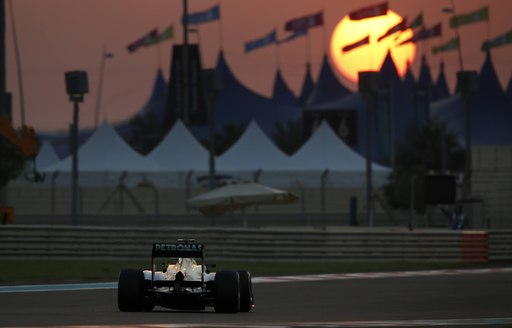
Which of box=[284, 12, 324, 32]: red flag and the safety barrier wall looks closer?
the safety barrier wall

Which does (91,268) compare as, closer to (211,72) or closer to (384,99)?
(211,72)

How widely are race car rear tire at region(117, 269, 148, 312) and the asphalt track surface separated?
184mm

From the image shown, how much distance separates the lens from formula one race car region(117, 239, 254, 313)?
18188 mm

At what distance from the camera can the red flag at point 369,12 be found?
7506 centimetres

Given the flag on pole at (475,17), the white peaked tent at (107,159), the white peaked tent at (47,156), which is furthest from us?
the flag on pole at (475,17)

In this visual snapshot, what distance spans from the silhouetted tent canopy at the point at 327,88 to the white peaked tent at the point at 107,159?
220 feet

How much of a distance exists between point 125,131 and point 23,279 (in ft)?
397

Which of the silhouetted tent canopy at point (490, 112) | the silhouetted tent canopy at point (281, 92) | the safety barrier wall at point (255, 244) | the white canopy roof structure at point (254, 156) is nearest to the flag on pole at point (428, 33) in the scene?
the silhouetted tent canopy at point (490, 112)

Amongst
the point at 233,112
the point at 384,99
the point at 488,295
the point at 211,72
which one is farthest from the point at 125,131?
the point at 488,295

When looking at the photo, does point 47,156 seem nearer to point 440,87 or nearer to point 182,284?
point 182,284

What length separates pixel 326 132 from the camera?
6494cm

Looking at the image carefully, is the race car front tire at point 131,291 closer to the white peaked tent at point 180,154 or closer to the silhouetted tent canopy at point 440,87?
the white peaked tent at point 180,154

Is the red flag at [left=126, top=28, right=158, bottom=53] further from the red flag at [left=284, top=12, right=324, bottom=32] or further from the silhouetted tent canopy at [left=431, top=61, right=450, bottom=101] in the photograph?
the silhouetted tent canopy at [left=431, top=61, right=450, bottom=101]

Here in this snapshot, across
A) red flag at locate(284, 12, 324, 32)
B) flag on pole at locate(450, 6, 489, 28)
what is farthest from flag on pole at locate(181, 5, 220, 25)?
flag on pole at locate(450, 6, 489, 28)
